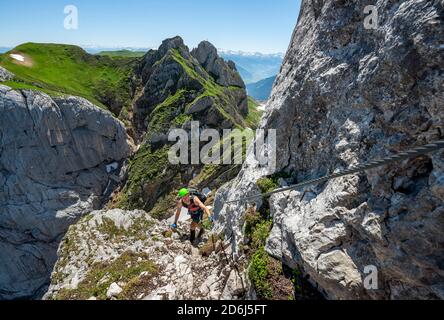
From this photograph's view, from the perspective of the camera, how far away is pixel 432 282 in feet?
21.6

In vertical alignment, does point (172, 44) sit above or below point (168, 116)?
above

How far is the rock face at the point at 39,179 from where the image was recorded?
174 feet

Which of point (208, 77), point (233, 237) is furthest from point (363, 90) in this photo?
point (208, 77)

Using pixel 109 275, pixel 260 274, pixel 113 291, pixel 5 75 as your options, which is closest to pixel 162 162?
pixel 5 75

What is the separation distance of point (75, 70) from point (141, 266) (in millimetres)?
95478

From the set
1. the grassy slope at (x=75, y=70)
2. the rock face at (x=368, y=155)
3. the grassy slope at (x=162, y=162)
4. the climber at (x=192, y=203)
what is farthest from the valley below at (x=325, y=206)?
the grassy slope at (x=75, y=70)

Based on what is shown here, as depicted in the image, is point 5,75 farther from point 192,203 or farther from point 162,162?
point 192,203

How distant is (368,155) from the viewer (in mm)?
8578

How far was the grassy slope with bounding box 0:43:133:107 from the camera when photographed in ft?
253
